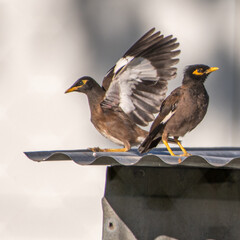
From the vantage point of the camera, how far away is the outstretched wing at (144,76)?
4039 mm

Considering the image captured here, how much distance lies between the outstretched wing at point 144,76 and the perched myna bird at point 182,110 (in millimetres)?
119

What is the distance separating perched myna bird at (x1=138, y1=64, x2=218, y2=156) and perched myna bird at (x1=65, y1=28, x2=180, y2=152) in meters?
0.11

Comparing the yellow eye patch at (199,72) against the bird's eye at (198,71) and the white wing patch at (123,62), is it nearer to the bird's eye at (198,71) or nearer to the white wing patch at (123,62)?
the bird's eye at (198,71)

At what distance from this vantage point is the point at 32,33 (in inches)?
194

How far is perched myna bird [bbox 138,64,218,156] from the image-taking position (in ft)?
13.0

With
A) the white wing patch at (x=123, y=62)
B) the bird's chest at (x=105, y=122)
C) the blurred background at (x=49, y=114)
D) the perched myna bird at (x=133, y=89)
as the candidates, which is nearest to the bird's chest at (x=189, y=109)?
the perched myna bird at (x=133, y=89)

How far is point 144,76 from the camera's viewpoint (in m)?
4.15

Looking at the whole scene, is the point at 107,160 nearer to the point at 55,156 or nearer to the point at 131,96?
the point at 55,156

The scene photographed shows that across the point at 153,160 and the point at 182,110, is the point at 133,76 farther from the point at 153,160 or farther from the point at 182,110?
the point at 153,160

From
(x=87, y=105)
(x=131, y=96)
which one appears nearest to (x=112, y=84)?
(x=131, y=96)

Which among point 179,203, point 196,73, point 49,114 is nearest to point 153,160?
point 179,203

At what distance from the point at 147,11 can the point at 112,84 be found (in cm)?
103

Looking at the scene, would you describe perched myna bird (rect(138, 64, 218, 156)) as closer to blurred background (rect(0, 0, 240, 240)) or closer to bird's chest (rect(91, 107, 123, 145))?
bird's chest (rect(91, 107, 123, 145))

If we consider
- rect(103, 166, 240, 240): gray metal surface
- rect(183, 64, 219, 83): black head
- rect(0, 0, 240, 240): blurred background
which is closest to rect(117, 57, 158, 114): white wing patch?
rect(183, 64, 219, 83): black head
